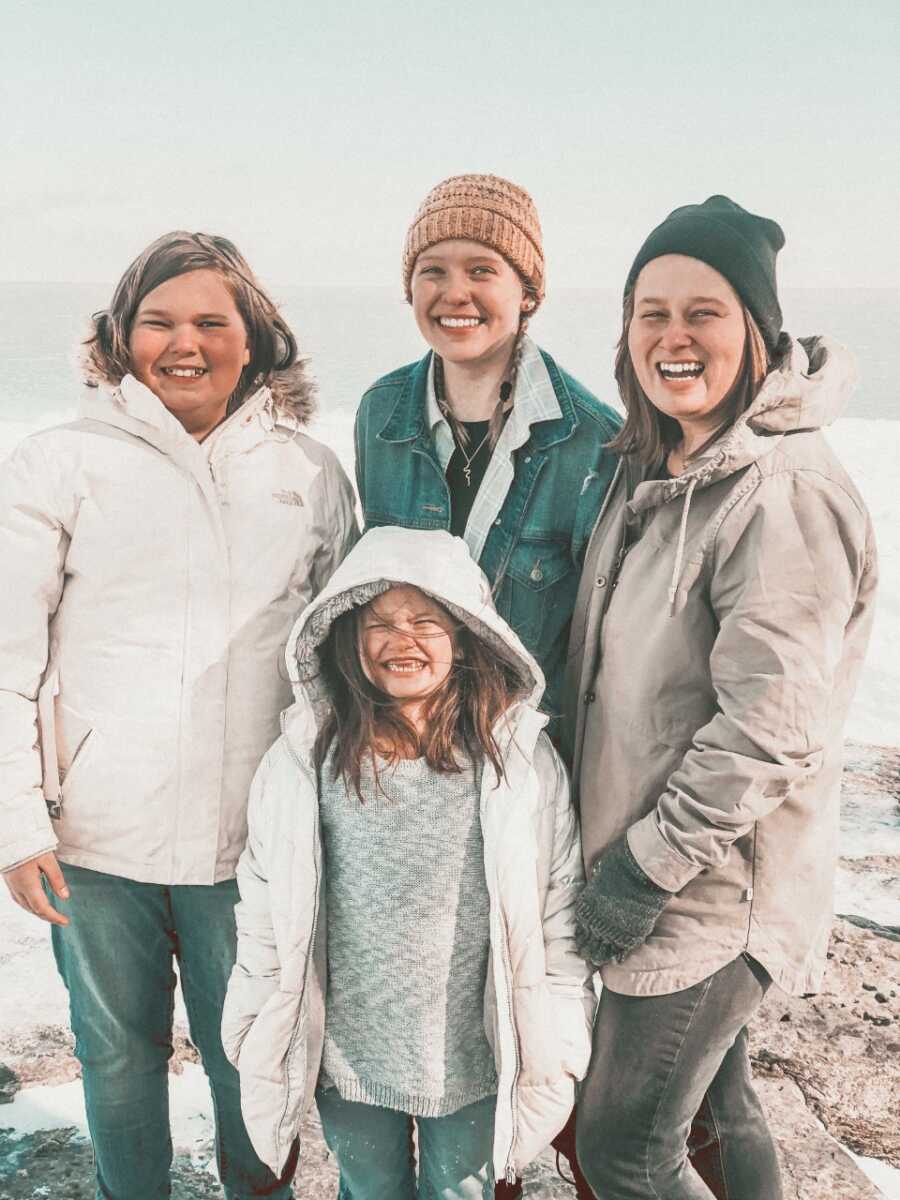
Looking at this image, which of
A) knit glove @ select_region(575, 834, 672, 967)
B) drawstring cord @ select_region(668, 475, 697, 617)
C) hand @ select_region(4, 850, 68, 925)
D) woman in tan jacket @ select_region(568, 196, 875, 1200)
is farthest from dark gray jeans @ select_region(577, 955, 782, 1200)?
hand @ select_region(4, 850, 68, 925)

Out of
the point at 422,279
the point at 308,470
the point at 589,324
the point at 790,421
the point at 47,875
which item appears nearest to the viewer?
the point at 790,421

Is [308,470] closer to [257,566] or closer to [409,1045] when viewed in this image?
[257,566]

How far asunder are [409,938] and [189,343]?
120cm

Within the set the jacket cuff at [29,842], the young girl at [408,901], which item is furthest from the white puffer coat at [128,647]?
the young girl at [408,901]

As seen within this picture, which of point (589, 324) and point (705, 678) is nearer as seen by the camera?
point (705, 678)

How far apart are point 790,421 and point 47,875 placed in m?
1.58

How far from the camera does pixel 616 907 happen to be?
1.63 m

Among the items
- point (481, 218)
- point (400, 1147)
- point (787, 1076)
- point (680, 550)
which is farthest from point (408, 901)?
point (787, 1076)

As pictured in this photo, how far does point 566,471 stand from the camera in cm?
224

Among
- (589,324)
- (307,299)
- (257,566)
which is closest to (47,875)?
(257,566)

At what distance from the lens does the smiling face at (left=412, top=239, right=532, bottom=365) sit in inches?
85.6

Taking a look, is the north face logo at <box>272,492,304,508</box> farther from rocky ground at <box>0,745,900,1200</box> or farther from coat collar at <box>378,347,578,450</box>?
rocky ground at <box>0,745,900,1200</box>

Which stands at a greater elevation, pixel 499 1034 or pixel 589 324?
pixel 589 324

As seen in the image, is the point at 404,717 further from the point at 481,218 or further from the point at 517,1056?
the point at 481,218
